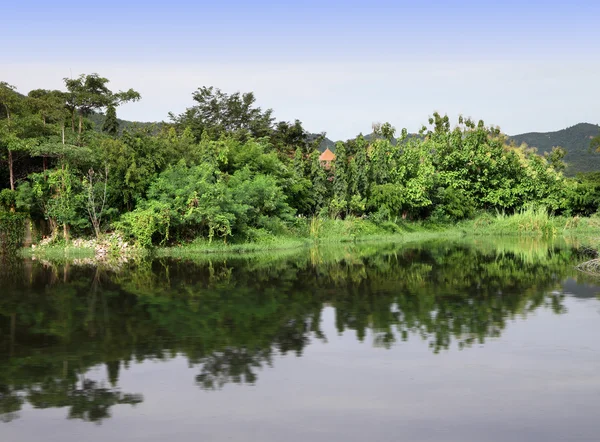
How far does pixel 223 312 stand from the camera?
13352mm

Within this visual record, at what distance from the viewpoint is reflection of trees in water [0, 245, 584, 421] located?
9.09m

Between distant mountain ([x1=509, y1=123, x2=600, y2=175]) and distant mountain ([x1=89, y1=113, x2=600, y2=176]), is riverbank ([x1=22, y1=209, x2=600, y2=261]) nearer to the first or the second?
distant mountain ([x1=89, y1=113, x2=600, y2=176])

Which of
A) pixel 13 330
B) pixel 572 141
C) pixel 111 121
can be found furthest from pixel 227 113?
pixel 572 141

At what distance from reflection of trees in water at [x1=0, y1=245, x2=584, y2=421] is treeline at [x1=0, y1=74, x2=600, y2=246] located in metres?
4.97

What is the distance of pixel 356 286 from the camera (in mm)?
16734

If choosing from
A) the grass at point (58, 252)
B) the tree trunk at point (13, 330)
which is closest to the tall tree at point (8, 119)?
the grass at point (58, 252)

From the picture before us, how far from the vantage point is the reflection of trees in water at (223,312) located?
909cm

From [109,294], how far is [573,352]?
9.98 meters

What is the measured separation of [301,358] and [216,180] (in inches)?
764

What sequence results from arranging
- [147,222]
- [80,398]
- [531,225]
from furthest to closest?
[531,225] → [147,222] → [80,398]

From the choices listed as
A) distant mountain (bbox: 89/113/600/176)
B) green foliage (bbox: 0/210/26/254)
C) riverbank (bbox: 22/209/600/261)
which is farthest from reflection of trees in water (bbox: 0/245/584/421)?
distant mountain (bbox: 89/113/600/176)

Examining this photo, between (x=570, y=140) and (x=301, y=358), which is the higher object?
(x=570, y=140)

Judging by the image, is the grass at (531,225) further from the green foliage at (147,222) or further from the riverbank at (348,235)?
the green foliage at (147,222)

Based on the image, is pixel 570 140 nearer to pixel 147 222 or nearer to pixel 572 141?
pixel 572 141
